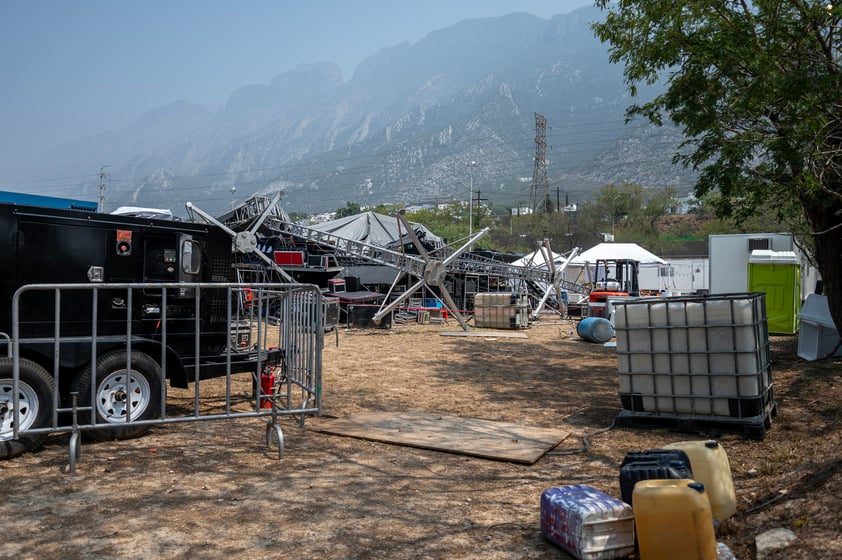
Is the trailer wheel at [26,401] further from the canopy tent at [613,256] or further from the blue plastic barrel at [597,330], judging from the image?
the canopy tent at [613,256]

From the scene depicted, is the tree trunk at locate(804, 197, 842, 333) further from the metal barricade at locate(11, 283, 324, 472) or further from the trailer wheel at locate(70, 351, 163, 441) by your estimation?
the trailer wheel at locate(70, 351, 163, 441)

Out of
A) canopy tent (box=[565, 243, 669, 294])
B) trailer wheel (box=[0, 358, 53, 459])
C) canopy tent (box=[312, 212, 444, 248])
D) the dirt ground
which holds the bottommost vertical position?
the dirt ground

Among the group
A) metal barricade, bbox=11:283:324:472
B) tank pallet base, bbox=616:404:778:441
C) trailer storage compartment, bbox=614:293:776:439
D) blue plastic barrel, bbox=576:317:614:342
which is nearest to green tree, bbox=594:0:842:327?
trailer storage compartment, bbox=614:293:776:439

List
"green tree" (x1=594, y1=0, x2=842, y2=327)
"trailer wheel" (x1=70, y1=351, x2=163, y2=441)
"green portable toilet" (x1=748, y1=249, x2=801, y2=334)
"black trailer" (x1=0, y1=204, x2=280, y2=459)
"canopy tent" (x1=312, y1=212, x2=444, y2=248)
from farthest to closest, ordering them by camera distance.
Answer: "canopy tent" (x1=312, y1=212, x2=444, y2=248) → "green portable toilet" (x1=748, y1=249, x2=801, y2=334) → "green tree" (x1=594, y1=0, x2=842, y2=327) → "trailer wheel" (x1=70, y1=351, x2=163, y2=441) → "black trailer" (x1=0, y1=204, x2=280, y2=459)

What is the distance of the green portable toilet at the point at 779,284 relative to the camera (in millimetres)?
18000

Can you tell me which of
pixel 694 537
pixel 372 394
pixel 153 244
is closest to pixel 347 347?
pixel 372 394

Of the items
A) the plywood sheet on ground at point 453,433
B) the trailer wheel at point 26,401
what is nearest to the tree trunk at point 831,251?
the plywood sheet on ground at point 453,433

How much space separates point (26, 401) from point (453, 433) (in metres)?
4.08

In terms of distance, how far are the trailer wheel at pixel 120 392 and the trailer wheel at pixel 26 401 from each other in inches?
11.4

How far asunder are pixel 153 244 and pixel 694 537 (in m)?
6.41

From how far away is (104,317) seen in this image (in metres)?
7.22

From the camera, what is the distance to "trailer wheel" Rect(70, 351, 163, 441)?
20.6 ft

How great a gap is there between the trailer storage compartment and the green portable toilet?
12118mm

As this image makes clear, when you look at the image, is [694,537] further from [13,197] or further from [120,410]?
[13,197]
